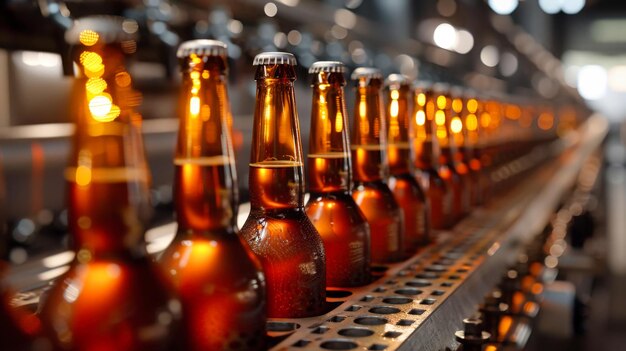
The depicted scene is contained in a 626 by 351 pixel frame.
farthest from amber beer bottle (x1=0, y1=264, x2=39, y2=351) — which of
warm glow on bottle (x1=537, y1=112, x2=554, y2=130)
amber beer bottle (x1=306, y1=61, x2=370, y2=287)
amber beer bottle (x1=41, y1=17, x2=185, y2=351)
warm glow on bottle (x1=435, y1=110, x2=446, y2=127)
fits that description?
warm glow on bottle (x1=537, y1=112, x2=554, y2=130)

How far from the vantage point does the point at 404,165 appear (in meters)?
1.35

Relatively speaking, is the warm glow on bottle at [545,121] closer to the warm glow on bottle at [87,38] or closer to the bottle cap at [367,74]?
the bottle cap at [367,74]

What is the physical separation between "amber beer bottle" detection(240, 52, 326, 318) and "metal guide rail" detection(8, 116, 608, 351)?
37mm

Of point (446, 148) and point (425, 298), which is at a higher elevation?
point (446, 148)

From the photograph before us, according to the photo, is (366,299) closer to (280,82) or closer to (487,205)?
(280,82)

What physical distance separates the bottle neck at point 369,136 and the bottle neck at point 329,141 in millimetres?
140

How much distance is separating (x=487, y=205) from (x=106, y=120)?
5.93ft

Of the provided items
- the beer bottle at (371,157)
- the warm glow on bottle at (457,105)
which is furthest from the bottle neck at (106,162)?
the warm glow on bottle at (457,105)

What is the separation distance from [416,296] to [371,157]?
0.24m

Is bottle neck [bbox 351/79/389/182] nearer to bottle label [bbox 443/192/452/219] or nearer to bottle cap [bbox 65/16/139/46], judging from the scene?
bottle label [bbox 443/192/452/219]

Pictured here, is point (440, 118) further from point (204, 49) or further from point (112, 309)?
point (112, 309)

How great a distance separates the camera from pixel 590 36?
83.0 feet

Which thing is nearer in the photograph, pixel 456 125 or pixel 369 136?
pixel 369 136

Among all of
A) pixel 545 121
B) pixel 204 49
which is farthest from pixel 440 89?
pixel 545 121
